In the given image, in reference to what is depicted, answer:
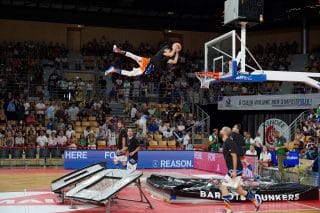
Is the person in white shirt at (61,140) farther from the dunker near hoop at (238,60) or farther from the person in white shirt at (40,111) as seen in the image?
the dunker near hoop at (238,60)

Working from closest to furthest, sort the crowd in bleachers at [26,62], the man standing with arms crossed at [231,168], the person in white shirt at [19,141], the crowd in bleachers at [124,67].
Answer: the man standing with arms crossed at [231,168] → the person in white shirt at [19,141] → the crowd in bleachers at [26,62] → the crowd in bleachers at [124,67]

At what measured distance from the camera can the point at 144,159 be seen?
22531 millimetres

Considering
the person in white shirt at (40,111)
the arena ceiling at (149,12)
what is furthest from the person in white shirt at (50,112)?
the arena ceiling at (149,12)

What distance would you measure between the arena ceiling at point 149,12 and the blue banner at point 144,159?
13.0 m

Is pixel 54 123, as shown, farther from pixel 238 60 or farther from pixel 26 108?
pixel 238 60

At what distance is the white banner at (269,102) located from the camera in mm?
24234

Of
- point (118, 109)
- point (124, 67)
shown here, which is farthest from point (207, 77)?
point (124, 67)

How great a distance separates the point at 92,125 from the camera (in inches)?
1018

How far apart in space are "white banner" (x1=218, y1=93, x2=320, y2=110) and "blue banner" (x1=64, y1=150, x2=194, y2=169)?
5764 mm

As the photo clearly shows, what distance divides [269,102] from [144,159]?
27.1 ft

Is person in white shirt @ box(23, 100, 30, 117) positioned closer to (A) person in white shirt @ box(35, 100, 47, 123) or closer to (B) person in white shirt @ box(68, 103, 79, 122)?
(A) person in white shirt @ box(35, 100, 47, 123)

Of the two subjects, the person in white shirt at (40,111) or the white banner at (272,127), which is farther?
the white banner at (272,127)

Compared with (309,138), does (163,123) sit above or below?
above

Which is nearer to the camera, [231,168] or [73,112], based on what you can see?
[231,168]
